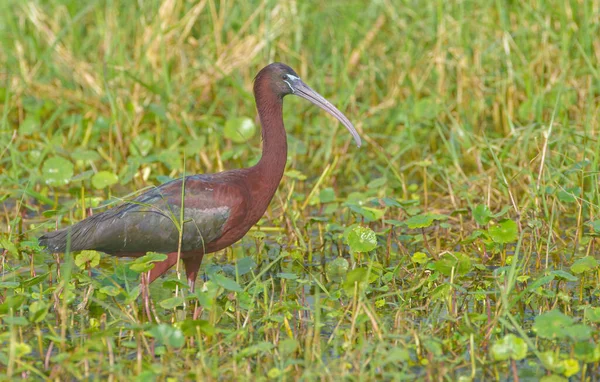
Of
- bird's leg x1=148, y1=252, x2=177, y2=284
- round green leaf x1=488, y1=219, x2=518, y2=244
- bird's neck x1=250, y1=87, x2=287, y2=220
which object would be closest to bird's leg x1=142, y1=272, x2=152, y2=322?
bird's leg x1=148, y1=252, x2=177, y2=284

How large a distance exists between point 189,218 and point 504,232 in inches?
60.8

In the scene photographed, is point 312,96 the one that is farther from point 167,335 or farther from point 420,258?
point 167,335

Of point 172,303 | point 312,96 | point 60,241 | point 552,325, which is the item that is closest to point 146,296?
point 172,303

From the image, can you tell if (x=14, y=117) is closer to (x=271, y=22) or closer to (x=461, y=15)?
(x=271, y=22)

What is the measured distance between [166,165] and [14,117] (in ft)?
5.41

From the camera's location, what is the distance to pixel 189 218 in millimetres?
4891

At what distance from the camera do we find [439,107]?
706 centimetres

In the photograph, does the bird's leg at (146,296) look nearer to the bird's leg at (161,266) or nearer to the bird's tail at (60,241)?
the bird's leg at (161,266)

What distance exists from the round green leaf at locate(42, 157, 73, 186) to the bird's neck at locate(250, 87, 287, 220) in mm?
1448

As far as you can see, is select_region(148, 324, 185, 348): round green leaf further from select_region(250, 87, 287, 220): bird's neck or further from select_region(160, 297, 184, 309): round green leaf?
select_region(250, 87, 287, 220): bird's neck

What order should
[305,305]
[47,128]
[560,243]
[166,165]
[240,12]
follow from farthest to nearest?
[240,12] < [47,128] < [166,165] < [560,243] < [305,305]

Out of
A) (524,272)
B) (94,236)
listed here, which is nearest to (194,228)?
(94,236)

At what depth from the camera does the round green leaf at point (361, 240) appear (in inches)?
198

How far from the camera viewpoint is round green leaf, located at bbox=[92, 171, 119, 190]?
6.12 m
